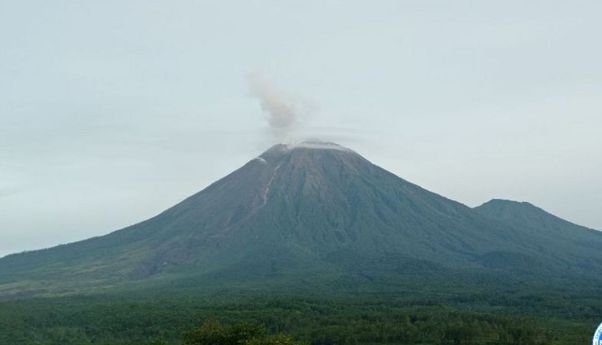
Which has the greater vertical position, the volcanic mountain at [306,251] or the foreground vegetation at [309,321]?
the volcanic mountain at [306,251]

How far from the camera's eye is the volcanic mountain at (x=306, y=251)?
466ft

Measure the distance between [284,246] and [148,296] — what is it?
4739 centimetres

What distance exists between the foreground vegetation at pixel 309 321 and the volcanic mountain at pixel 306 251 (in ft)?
86.6

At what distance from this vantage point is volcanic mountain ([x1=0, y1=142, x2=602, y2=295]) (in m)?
142

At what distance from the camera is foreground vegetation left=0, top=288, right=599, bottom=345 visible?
78875mm

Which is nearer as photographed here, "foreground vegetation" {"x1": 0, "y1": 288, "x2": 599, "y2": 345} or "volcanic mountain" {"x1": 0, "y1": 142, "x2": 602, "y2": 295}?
"foreground vegetation" {"x1": 0, "y1": 288, "x2": 599, "y2": 345}

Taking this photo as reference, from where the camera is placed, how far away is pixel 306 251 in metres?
163

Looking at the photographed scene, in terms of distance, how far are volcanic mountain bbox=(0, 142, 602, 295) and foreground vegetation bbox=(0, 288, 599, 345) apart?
26.4m

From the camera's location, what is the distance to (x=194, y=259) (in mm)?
162875

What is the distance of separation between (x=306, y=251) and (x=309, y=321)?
7638cm

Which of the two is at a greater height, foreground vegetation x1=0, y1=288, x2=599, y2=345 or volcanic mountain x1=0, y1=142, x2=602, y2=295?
volcanic mountain x1=0, y1=142, x2=602, y2=295

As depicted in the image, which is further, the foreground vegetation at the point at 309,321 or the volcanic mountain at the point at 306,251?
the volcanic mountain at the point at 306,251

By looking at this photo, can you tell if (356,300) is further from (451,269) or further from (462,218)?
(462,218)

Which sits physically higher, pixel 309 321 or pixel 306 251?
pixel 306 251
